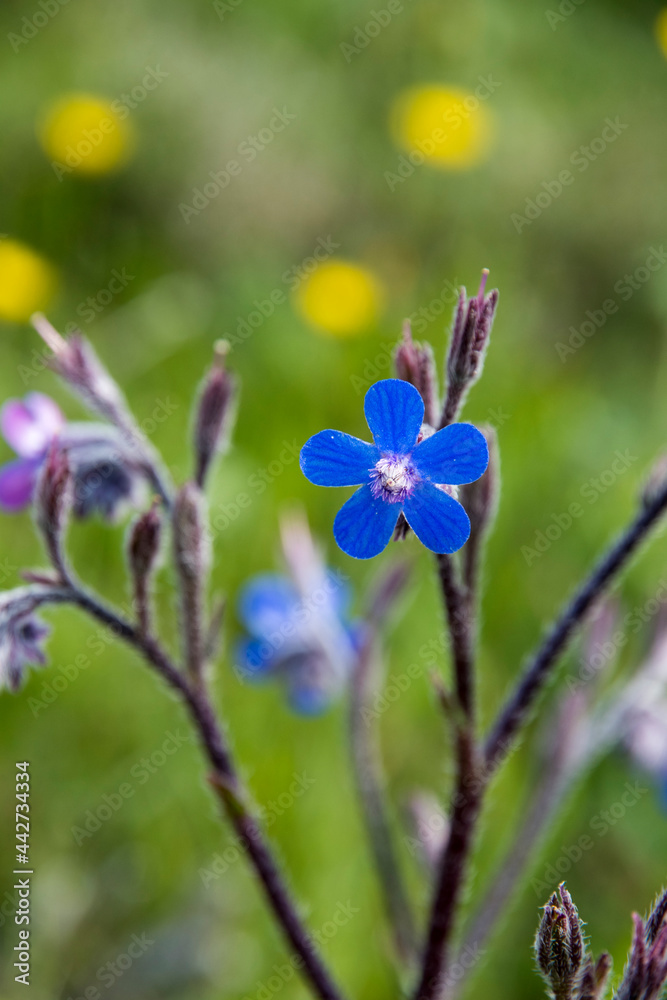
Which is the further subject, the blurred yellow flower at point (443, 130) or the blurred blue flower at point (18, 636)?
the blurred yellow flower at point (443, 130)

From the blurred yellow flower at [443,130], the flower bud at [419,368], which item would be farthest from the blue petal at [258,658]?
the blurred yellow flower at [443,130]

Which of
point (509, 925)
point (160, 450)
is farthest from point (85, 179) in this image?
point (509, 925)

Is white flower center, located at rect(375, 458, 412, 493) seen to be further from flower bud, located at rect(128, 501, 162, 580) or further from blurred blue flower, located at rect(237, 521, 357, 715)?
blurred blue flower, located at rect(237, 521, 357, 715)

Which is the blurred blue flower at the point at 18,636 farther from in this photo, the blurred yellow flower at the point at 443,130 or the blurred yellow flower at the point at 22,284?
the blurred yellow flower at the point at 443,130

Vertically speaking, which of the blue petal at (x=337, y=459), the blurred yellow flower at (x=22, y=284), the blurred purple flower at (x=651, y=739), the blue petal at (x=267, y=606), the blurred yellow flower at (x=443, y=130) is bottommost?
the blurred yellow flower at (x=22, y=284)

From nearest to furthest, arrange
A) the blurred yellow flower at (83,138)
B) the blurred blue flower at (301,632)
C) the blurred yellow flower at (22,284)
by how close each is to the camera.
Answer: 1. the blurred blue flower at (301,632)
2. the blurred yellow flower at (22,284)
3. the blurred yellow flower at (83,138)

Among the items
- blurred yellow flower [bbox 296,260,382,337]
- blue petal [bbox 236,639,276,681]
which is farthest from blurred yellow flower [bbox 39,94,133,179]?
blue petal [bbox 236,639,276,681]

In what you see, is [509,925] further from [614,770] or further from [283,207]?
[283,207]
